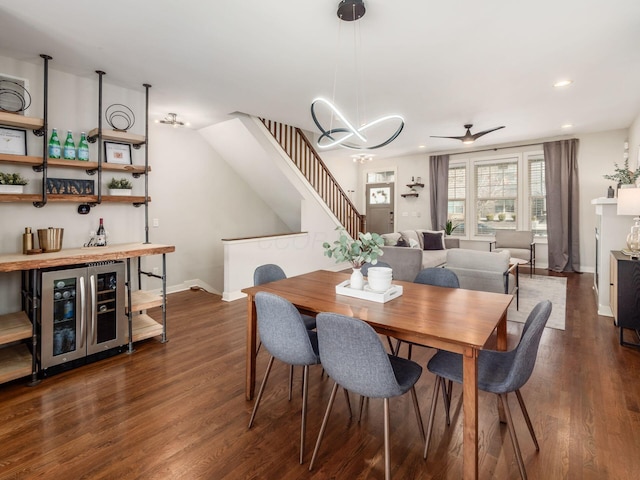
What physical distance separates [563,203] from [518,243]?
3.89 ft

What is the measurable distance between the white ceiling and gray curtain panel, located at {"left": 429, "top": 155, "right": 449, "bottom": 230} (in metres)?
3.34

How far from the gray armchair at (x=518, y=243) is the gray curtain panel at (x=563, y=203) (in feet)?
1.48

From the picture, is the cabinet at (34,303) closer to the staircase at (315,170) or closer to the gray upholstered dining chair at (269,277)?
the gray upholstered dining chair at (269,277)

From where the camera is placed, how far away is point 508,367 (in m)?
1.84

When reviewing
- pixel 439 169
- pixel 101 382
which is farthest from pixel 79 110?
pixel 439 169

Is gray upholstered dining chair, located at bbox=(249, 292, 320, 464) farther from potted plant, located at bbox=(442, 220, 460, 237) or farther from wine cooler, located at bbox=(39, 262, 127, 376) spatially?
potted plant, located at bbox=(442, 220, 460, 237)

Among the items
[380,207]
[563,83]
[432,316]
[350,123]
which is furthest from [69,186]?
[380,207]

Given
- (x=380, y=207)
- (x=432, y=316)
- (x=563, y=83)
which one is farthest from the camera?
(x=380, y=207)

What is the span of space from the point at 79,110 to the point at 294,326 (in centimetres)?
337

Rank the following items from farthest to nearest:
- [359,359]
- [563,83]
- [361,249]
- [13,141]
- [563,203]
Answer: [563,203] → [563,83] → [13,141] → [361,249] → [359,359]

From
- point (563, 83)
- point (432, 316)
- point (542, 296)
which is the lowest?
point (542, 296)

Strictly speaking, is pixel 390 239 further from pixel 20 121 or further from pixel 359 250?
pixel 20 121

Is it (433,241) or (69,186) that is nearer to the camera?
(69,186)

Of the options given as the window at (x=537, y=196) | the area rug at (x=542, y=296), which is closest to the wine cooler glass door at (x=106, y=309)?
the area rug at (x=542, y=296)
